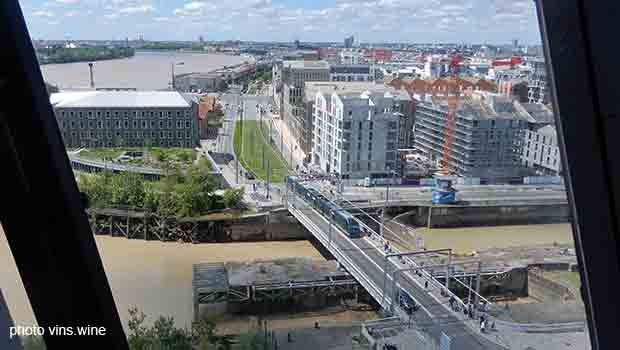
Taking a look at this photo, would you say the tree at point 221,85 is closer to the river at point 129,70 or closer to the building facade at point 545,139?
the river at point 129,70

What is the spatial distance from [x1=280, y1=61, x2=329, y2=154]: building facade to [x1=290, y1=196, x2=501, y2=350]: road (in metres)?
0.79

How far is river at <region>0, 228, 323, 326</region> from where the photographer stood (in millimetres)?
374

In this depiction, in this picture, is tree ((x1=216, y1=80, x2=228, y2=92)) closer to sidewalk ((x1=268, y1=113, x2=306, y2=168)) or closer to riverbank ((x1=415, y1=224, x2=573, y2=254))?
sidewalk ((x1=268, y1=113, x2=306, y2=168))

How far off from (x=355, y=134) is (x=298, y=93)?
4.07ft

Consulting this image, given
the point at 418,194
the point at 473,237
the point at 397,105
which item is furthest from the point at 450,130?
the point at 473,237

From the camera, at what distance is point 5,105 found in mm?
291

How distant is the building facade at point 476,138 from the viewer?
390 centimetres

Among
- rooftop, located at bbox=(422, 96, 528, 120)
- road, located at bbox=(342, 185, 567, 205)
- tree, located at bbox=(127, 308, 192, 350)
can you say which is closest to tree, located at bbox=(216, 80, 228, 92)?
tree, located at bbox=(127, 308, 192, 350)

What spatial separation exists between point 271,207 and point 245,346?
3.95 meters

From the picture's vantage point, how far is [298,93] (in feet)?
18.3

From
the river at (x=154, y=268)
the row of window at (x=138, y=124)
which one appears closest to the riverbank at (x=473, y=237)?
the river at (x=154, y=268)

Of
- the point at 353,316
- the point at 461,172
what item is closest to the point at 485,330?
the point at 353,316

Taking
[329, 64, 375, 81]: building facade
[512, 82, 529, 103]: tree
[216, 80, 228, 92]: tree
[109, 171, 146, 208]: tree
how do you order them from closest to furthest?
[512, 82, 529, 103]: tree, [109, 171, 146, 208]: tree, [216, 80, 228, 92]: tree, [329, 64, 375, 81]: building facade

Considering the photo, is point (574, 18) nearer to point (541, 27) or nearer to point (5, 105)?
point (541, 27)
